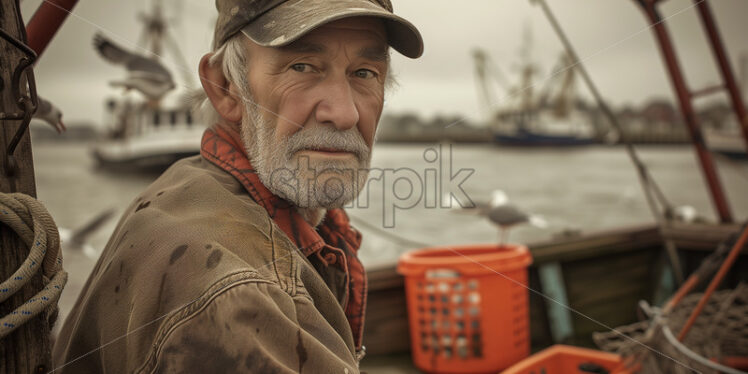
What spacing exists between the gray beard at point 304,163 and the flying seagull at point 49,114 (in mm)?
446

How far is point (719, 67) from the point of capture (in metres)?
2.57

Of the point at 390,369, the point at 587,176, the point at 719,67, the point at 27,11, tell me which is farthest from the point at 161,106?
the point at 587,176

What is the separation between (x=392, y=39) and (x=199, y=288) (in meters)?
0.59

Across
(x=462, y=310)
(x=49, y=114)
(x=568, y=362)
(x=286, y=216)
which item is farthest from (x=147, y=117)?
(x=568, y=362)

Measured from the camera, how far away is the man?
0.62m

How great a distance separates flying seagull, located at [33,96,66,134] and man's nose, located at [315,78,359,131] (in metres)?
0.60

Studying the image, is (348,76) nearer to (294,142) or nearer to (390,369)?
(294,142)

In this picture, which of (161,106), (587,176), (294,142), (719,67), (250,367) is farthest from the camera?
(587,176)

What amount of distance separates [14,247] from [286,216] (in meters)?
0.40

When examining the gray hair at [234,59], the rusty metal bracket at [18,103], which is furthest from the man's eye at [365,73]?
the rusty metal bracket at [18,103]

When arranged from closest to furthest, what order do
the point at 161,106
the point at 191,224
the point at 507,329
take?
the point at 191,224 → the point at 161,106 → the point at 507,329

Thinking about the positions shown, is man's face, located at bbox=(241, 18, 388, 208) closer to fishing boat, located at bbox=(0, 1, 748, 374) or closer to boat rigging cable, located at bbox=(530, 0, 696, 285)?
boat rigging cable, located at bbox=(530, 0, 696, 285)

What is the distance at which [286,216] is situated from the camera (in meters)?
0.90

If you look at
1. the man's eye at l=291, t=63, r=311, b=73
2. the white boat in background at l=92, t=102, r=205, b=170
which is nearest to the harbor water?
the white boat in background at l=92, t=102, r=205, b=170
